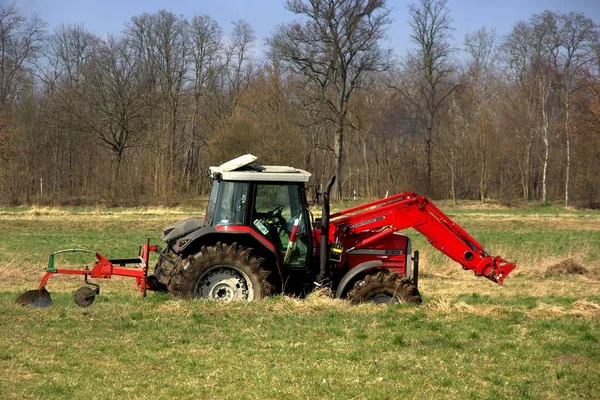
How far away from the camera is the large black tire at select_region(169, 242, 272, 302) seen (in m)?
10.8

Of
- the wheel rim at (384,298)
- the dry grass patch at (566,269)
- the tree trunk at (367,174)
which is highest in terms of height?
the tree trunk at (367,174)

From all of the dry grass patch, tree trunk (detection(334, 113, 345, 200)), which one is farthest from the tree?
the dry grass patch

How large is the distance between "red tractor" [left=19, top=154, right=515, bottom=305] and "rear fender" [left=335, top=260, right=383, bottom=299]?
0.05ft

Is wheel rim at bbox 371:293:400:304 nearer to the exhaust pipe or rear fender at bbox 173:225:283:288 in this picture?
the exhaust pipe

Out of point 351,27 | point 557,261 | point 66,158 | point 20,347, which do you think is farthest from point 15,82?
point 20,347

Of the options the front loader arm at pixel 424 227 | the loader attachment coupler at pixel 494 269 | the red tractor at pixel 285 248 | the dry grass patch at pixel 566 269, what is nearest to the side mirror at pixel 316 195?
the red tractor at pixel 285 248

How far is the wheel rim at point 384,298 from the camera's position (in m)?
11.2

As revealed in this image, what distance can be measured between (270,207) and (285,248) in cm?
66

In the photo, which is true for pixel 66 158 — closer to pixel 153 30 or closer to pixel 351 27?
pixel 153 30

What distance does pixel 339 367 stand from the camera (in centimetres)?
763

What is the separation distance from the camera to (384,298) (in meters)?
11.2

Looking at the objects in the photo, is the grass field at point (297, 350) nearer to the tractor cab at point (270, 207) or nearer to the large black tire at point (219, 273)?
the large black tire at point (219, 273)

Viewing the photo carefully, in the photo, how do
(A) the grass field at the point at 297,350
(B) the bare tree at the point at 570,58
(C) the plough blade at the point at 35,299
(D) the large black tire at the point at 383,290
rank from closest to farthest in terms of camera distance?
1. (A) the grass field at the point at 297,350
2. (D) the large black tire at the point at 383,290
3. (C) the plough blade at the point at 35,299
4. (B) the bare tree at the point at 570,58

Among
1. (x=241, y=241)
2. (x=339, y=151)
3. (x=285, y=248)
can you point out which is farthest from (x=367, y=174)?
(x=241, y=241)
